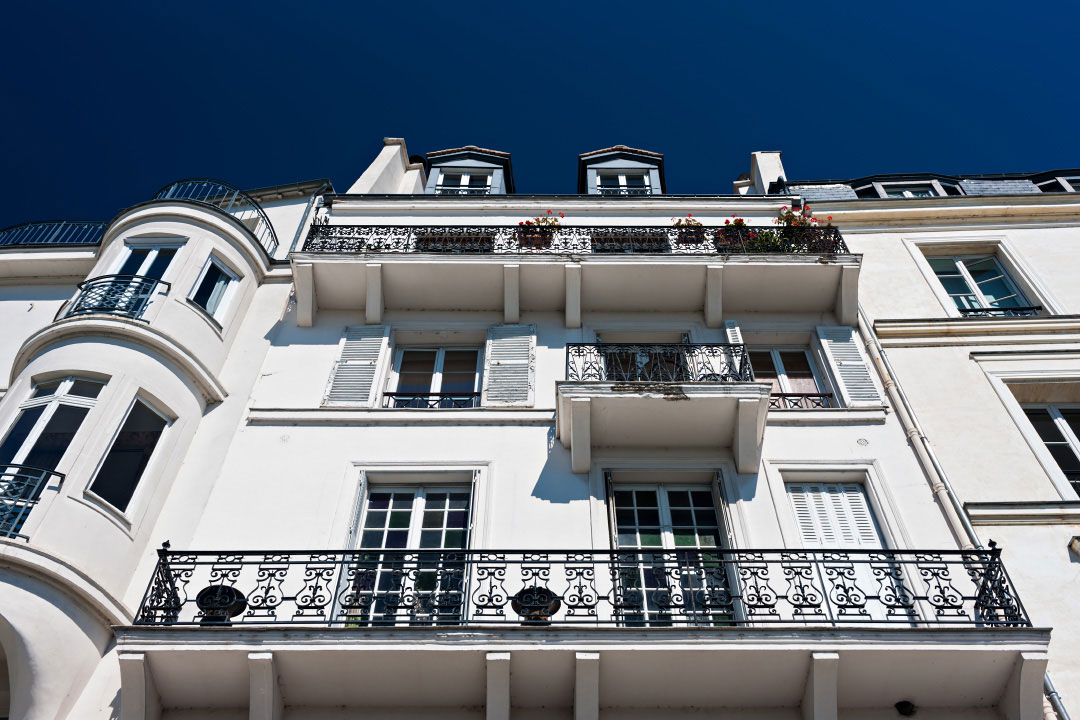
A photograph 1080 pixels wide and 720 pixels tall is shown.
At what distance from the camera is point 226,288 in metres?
12.4

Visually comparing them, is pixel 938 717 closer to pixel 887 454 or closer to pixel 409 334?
pixel 887 454

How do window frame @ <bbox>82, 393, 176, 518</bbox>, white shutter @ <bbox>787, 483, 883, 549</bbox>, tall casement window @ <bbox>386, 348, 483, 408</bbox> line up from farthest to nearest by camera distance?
1. tall casement window @ <bbox>386, 348, 483, 408</bbox>
2. white shutter @ <bbox>787, 483, 883, 549</bbox>
3. window frame @ <bbox>82, 393, 176, 518</bbox>

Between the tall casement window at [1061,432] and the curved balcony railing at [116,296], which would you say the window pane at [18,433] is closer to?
the curved balcony railing at [116,296]

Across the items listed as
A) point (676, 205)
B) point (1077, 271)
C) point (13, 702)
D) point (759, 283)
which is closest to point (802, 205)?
point (676, 205)

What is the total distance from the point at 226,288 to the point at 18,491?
4454 mm

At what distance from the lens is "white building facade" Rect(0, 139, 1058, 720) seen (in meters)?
7.65

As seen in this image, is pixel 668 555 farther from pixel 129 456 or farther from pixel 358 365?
pixel 129 456

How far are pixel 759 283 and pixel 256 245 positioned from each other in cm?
710

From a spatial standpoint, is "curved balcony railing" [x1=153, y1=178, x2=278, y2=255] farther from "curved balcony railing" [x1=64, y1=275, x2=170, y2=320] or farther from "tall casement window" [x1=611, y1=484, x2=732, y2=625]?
"tall casement window" [x1=611, y1=484, x2=732, y2=625]

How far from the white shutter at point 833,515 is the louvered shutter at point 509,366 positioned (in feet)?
10.9

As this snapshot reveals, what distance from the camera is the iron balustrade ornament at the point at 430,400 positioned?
11.3m

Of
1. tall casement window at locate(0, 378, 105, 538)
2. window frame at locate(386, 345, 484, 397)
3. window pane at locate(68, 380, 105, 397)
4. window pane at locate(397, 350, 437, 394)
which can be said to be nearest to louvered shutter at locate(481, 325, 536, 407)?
window frame at locate(386, 345, 484, 397)

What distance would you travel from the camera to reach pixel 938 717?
7719mm

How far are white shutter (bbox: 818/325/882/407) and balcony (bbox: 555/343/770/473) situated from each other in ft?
5.09
